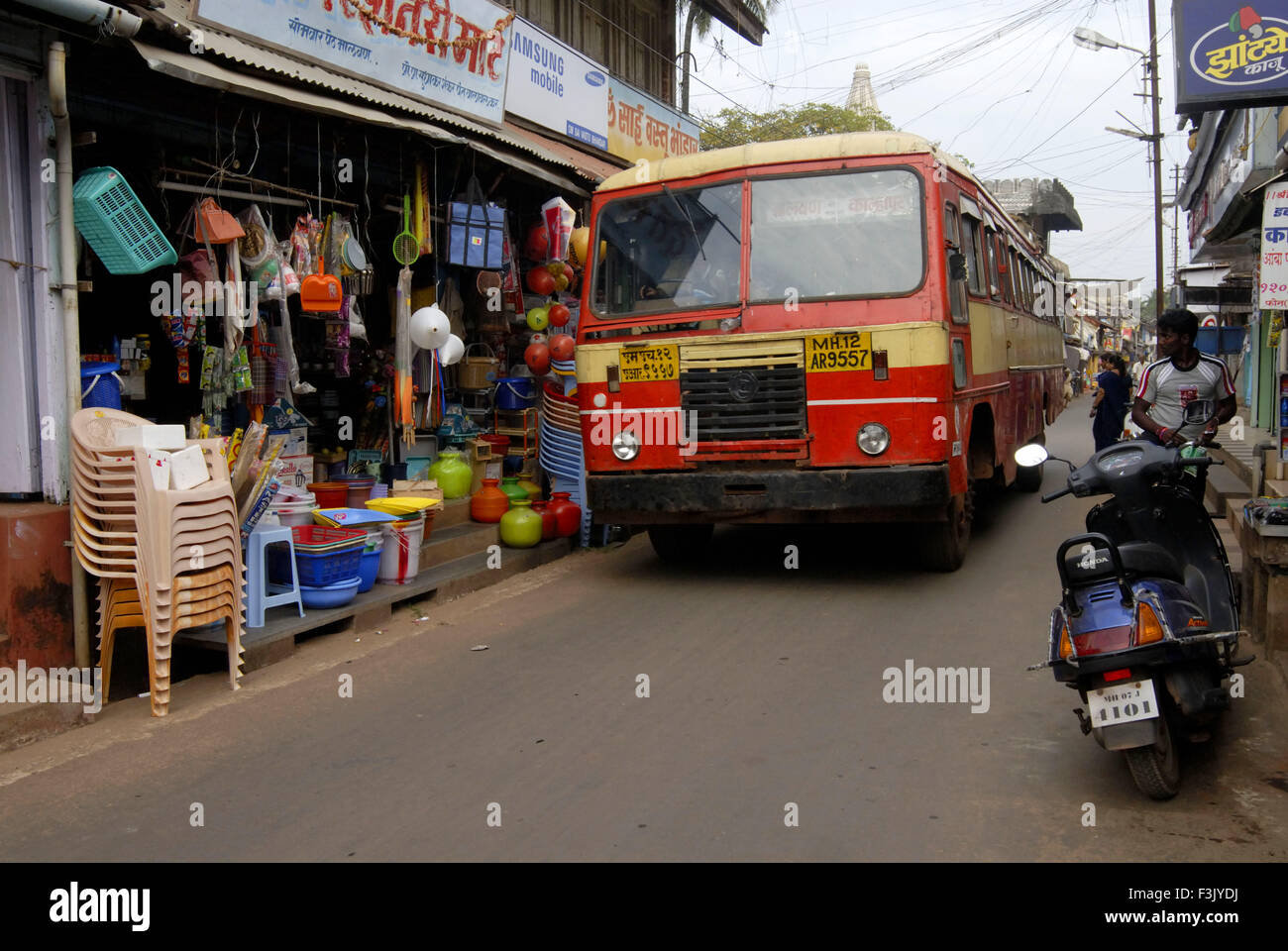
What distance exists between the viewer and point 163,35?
18.7 feet

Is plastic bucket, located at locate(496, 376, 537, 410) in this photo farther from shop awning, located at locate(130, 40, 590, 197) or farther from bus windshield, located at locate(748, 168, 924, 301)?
bus windshield, located at locate(748, 168, 924, 301)

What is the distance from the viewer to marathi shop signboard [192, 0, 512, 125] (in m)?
7.38

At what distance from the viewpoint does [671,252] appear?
24.7 feet

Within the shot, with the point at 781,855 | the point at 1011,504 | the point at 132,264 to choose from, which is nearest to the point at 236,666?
the point at 132,264

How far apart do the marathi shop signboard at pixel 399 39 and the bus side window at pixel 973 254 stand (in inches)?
180

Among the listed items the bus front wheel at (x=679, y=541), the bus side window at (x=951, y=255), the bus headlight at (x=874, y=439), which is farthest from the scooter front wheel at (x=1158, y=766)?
the bus front wheel at (x=679, y=541)

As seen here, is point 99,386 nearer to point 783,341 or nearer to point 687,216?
point 687,216

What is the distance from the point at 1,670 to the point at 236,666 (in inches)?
41.0

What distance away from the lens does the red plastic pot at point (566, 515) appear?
932cm

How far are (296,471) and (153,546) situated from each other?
3.24 m

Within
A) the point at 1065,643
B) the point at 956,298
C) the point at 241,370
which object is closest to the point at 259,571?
the point at 241,370

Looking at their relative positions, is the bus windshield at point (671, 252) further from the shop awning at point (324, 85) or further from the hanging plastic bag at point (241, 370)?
the hanging plastic bag at point (241, 370)

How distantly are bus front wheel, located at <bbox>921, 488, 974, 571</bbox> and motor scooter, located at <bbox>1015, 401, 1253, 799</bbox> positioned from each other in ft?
9.51

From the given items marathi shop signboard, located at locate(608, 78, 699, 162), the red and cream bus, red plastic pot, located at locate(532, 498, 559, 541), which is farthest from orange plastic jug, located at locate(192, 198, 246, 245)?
marathi shop signboard, located at locate(608, 78, 699, 162)
